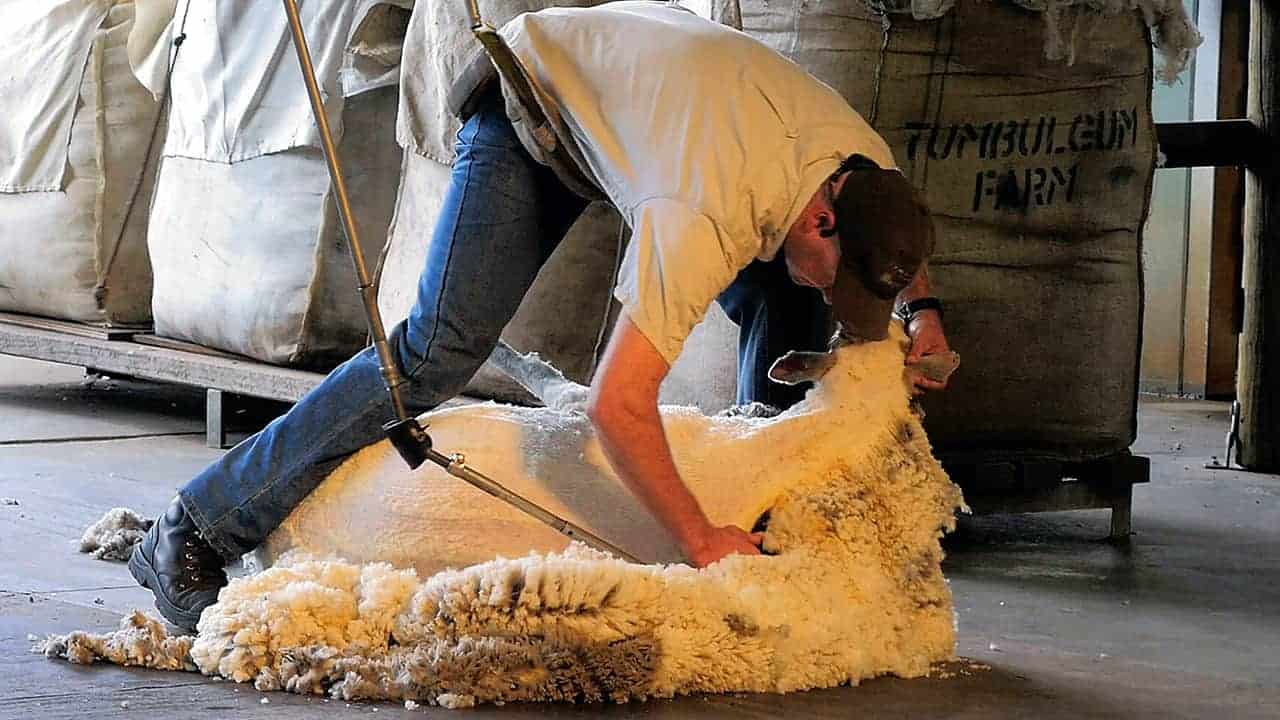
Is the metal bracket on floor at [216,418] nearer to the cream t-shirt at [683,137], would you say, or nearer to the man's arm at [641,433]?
the cream t-shirt at [683,137]

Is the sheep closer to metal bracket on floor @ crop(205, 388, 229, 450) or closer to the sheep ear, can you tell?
the sheep ear

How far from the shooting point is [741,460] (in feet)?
9.80

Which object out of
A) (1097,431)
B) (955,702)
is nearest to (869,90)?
(1097,431)

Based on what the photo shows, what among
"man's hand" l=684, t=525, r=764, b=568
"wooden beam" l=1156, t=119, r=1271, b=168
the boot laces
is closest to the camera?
"man's hand" l=684, t=525, r=764, b=568

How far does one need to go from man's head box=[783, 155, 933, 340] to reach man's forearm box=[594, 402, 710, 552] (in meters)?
0.39

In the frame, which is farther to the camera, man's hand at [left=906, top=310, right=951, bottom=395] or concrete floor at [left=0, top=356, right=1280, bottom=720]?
man's hand at [left=906, top=310, right=951, bottom=395]

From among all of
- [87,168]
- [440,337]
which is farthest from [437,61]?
[87,168]

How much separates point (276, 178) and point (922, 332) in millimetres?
2761

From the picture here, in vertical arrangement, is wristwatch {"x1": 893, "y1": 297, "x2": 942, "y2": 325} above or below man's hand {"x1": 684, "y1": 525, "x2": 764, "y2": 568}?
above

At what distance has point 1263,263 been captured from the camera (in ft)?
17.8

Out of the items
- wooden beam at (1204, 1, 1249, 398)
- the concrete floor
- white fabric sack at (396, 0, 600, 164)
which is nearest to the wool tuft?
the concrete floor

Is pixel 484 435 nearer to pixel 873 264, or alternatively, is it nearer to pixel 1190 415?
pixel 873 264

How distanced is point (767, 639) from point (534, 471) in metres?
0.52

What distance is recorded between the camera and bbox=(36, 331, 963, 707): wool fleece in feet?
8.75
